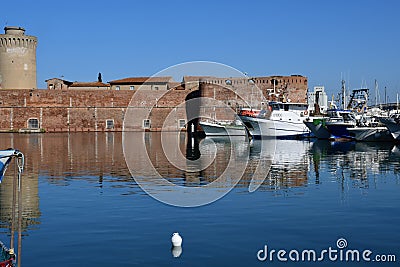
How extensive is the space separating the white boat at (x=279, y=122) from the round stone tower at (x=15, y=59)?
83.3 feet

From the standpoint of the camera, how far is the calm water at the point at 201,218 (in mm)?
6927

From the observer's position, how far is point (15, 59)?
54.0 m

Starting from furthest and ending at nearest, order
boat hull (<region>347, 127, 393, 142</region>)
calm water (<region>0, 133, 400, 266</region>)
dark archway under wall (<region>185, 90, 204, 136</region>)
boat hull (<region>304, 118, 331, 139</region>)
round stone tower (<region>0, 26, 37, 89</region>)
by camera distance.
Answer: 1. round stone tower (<region>0, 26, 37, 89</region>)
2. dark archway under wall (<region>185, 90, 204, 136</region>)
3. boat hull (<region>304, 118, 331, 139</region>)
4. boat hull (<region>347, 127, 393, 142</region>)
5. calm water (<region>0, 133, 400, 266</region>)

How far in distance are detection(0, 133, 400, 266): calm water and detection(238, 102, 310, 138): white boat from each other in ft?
75.2

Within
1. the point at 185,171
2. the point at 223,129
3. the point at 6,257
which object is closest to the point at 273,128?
the point at 223,129

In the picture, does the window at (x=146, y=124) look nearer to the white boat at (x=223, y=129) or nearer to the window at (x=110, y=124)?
the window at (x=110, y=124)

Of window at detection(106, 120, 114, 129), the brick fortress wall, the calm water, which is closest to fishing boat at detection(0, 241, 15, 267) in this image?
the calm water

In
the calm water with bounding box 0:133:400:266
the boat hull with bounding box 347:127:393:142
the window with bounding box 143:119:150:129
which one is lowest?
the calm water with bounding box 0:133:400:266

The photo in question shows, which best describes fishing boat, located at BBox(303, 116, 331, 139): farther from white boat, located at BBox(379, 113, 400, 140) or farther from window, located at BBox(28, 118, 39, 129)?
window, located at BBox(28, 118, 39, 129)

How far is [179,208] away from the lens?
33.3ft

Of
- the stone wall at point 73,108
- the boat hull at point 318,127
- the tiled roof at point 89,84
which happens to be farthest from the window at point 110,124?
the boat hull at point 318,127

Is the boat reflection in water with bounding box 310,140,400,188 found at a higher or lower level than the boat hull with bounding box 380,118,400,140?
lower

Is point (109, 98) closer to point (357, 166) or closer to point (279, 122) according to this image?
point (279, 122)

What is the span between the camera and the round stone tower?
53844 millimetres
